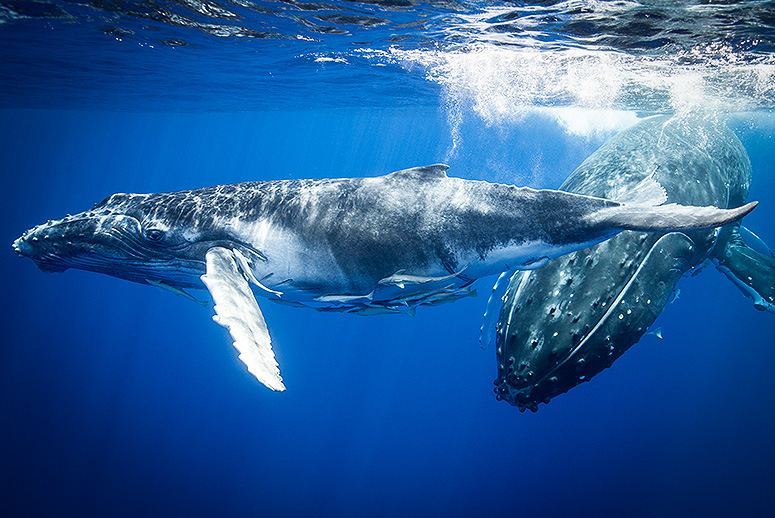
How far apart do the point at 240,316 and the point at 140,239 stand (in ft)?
6.84

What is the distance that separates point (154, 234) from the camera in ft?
14.6

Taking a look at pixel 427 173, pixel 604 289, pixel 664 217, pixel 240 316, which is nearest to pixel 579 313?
pixel 604 289

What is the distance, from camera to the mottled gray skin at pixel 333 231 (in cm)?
385

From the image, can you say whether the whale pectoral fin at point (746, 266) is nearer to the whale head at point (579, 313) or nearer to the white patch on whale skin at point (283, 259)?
the whale head at point (579, 313)

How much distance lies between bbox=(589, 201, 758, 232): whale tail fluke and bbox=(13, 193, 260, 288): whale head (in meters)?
3.59

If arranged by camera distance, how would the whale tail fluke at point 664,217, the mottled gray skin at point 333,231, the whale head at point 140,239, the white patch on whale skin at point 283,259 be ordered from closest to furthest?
the whale tail fluke at point 664,217, the mottled gray skin at point 333,231, the white patch on whale skin at point 283,259, the whale head at point 140,239

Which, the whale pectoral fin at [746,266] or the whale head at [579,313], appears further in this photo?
the whale pectoral fin at [746,266]

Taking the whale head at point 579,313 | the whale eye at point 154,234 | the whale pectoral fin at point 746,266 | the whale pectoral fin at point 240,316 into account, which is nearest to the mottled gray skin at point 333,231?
the whale eye at point 154,234

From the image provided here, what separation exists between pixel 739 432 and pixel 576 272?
49788 millimetres

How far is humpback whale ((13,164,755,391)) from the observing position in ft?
12.2

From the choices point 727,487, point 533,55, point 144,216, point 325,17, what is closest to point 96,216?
point 144,216

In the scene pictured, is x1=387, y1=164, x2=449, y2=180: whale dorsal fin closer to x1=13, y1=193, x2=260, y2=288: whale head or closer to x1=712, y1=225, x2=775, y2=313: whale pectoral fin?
x1=13, y1=193, x2=260, y2=288: whale head

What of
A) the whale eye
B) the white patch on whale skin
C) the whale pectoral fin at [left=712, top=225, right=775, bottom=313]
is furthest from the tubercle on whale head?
the whale pectoral fin at [left=712, top=225, right=775, bottom=313]

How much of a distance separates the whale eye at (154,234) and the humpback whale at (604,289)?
424 cm
